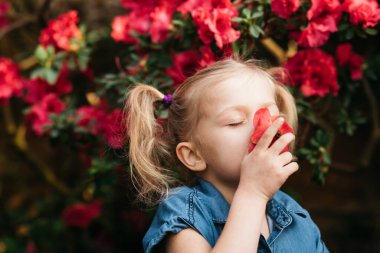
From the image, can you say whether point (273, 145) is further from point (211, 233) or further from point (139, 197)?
point (139, 197)

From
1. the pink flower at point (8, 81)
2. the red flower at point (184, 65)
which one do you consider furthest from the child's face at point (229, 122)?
the pink flower at point (8, 81)

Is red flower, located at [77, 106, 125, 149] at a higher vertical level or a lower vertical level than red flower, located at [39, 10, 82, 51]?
lower

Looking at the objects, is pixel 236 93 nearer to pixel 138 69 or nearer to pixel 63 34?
pixel 138 69

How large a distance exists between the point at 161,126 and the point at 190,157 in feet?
0.78

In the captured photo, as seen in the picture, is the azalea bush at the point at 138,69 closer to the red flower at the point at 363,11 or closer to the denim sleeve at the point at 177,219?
the red flower at the point at 363,11

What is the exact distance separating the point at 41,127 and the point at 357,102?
149cm

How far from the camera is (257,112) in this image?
163 cm

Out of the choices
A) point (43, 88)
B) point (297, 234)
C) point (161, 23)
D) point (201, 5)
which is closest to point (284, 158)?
point (297, 234)

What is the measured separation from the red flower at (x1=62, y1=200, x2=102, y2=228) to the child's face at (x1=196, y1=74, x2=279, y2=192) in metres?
1.55

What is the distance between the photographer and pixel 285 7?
205 centimetres

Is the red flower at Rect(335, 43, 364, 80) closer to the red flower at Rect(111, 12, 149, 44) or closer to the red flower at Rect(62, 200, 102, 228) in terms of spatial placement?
the red flower at Rect(111, 12, 149, 44)

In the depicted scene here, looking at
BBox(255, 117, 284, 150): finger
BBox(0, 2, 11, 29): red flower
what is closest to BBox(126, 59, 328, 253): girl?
BBox(255, 117, 284, 150): finger

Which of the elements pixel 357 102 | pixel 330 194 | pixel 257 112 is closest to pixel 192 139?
pixel 257 112

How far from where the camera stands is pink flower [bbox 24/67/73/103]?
8.77 feet
